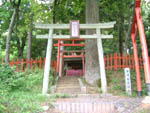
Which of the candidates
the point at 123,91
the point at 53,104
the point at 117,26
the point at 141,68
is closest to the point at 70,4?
the point at 117,26

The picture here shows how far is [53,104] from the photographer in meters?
4.66

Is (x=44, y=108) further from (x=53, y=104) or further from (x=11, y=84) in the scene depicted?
(x=11, y=84)

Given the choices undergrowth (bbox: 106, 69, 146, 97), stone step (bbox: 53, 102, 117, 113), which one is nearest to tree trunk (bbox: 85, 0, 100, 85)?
undergrowth (bbox: 106, 69, 146, 97)

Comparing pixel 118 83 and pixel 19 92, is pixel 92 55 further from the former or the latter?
pixel 19 92

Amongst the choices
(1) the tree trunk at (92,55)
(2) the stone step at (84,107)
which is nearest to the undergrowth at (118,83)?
(1) the tree trunk at (92,55)

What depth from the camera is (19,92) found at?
19.3 feet

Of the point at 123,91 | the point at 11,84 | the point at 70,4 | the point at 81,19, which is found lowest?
the point at 123,91

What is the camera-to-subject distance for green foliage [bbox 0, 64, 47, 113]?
411 centimetres

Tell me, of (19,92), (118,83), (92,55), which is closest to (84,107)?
(19,92)

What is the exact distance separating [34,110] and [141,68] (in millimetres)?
9014

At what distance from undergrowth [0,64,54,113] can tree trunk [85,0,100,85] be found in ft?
8.56

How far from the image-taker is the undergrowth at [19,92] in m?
4.11

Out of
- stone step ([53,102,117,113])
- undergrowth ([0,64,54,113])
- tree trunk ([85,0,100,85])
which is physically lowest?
stone step ([53,102,117,113])

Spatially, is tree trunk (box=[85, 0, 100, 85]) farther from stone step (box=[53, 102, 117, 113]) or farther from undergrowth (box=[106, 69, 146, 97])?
stone step (box=[53, 102, 117, 113])
